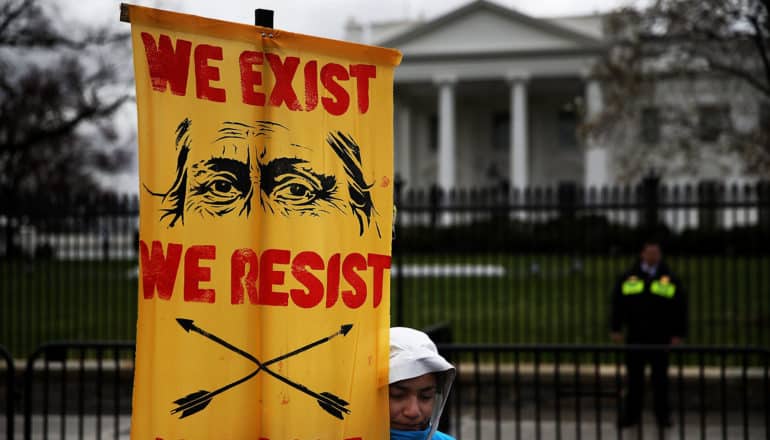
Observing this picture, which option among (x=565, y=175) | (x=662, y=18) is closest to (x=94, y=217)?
(x=662, y=18)

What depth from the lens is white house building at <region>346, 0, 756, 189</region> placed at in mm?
48125

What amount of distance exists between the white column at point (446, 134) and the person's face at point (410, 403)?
47.7m

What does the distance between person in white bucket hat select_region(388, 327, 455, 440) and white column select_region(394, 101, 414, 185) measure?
50.9 meters

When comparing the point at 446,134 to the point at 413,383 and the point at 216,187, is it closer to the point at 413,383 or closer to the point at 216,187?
the point at 413,383

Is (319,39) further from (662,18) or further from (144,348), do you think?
(662,18)

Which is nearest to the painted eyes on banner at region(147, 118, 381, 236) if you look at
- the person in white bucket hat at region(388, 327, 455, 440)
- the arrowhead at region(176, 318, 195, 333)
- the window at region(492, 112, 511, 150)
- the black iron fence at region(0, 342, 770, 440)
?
the arrowhead at region(176, 318, 195, 333)

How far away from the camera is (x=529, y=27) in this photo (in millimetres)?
48500

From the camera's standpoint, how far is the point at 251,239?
8.13 ft

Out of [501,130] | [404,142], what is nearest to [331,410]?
[404,142]

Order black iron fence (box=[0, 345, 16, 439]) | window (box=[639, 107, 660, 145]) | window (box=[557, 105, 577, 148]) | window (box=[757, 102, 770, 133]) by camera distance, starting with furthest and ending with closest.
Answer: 1. window (box=[557, 105, 577, 148])
2. window (box=[639, 107, 660, 145])
3. window (box=[757, 102, 770, 133])
4. black iron fence (box=[0, 345, 16, 439])

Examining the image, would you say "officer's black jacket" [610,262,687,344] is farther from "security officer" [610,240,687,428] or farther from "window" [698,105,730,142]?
"window" [698,105,730,142]

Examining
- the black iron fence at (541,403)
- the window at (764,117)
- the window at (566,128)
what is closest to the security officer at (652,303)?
the black iron fence at (541,403)

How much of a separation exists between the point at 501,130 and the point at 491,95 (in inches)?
91.3

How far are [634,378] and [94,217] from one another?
5.82 meters
